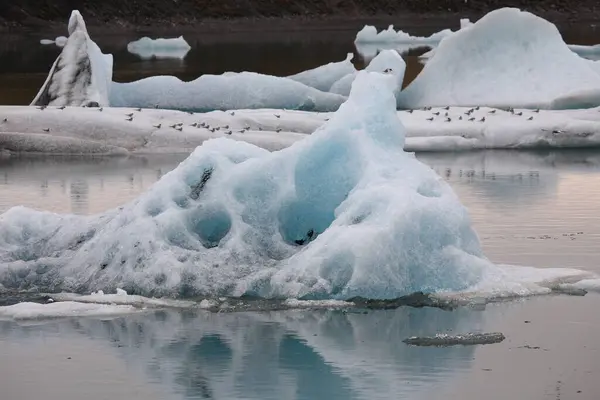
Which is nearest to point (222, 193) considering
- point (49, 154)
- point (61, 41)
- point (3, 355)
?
point (3, 355)

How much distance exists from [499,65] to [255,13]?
51.2 m

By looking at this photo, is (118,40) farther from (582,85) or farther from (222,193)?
(222,193)

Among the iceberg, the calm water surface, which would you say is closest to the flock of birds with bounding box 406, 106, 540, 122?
the iceberg

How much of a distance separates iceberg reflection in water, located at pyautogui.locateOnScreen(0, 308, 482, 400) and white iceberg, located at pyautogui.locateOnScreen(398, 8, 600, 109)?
1347 cm

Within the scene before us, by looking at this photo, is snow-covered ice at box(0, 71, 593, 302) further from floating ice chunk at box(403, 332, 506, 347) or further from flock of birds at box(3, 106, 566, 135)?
flock of birds at box(3, 106, 566, 135)

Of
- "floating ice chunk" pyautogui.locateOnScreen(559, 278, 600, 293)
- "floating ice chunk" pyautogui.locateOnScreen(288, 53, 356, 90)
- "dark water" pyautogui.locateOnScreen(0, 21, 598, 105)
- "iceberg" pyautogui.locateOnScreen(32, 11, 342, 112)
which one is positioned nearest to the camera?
"floating ice chunk" pyautogui.locateOnScreen(559, 278, 600, 293)

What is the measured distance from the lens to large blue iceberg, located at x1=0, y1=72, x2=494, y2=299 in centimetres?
1013

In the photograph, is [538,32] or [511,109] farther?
[538,32]

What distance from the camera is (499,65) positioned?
23.4 meters

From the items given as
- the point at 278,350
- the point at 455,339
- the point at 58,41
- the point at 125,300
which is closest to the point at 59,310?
the point at 125,300

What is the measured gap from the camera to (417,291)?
1018 cm

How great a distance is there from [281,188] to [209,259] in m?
0.77

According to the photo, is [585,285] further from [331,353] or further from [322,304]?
[331,353]

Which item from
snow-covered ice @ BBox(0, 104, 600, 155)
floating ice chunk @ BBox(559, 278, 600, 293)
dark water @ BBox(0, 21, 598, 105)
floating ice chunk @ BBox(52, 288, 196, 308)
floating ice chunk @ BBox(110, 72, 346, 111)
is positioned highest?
dark water @ BBox(0, 21, 598, 105)
